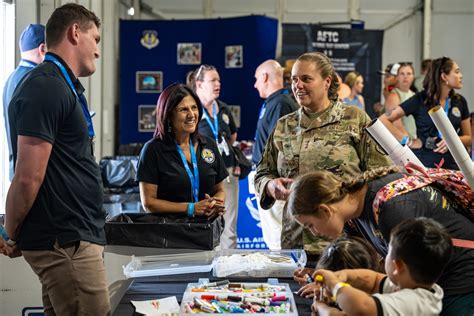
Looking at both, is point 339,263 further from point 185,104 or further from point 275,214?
point 275,214

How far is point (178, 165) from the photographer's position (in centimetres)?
312

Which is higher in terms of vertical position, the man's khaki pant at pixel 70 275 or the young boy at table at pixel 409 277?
the young boy at table at pixel 409 277

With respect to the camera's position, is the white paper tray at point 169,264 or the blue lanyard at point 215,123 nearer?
the white paper tray at point 169,264

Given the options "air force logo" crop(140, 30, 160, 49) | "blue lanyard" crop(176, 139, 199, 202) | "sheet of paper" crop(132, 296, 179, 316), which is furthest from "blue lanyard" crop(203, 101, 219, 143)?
"air force logo" crop(140, 30, 160, 49)

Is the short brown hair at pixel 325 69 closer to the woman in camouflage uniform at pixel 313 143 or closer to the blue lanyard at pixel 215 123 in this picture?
the woman in camouflage uniform at pixel 313 143

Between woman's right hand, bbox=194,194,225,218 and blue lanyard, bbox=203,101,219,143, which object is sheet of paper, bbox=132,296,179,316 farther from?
blue lanyard, bbox=203,101,219,143

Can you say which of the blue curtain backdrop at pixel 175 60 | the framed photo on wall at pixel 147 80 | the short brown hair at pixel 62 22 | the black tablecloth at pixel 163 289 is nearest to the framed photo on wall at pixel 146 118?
the blue curtain backdrop at pixel 175 60

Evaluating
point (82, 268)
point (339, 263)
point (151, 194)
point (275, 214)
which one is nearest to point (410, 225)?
point (339, 263)

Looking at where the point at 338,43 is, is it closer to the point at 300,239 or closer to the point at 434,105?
the point at 434,105

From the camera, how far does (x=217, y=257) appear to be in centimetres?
262

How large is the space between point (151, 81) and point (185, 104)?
18.1 ft

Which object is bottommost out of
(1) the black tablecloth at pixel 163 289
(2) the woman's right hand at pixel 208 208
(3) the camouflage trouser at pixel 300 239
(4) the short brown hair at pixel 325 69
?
(1) the black tablecloth at pixel 163 289

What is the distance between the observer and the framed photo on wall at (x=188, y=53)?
8562 millimetres

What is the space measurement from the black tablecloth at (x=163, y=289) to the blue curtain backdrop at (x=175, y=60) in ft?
20.0
